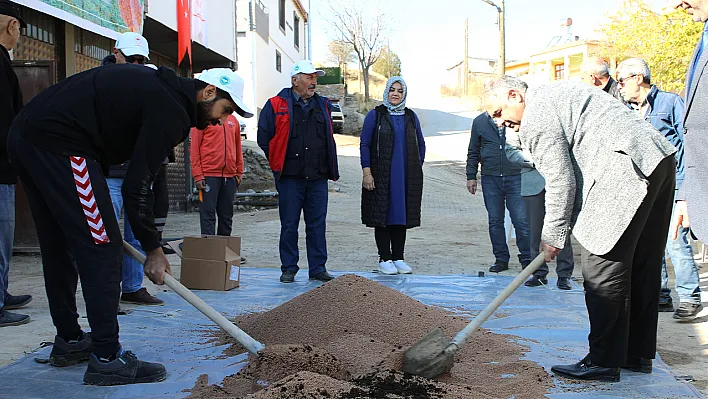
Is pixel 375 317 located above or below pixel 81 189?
below

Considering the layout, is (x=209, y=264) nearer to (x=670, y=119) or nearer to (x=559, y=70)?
(x=670, y=119)

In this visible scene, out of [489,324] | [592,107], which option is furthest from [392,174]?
[592,107]

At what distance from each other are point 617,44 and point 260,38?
1067 centimetres

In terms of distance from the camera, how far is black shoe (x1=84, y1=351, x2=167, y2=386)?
8.98ft

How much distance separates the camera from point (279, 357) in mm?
2764

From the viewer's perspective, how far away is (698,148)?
2766 millimetres

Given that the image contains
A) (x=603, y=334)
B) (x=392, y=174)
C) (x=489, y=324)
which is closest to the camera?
(x=603, y=334)

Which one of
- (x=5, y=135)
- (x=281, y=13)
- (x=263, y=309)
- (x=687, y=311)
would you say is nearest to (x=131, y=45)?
(x=5, y=135)

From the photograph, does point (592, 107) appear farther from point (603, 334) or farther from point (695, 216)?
point (603, 334)

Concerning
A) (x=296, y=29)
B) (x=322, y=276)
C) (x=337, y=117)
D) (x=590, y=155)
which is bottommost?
(x=322, y=276)

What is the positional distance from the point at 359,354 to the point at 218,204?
3.32m

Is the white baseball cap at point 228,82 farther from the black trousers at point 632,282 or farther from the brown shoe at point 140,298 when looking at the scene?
the brown shoe at point 140,298

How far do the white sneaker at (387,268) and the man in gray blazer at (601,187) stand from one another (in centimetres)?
264

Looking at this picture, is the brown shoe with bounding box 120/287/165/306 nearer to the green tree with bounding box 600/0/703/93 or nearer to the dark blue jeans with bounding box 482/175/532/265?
the dark blue jeans with bounding box 482/175/532/265
